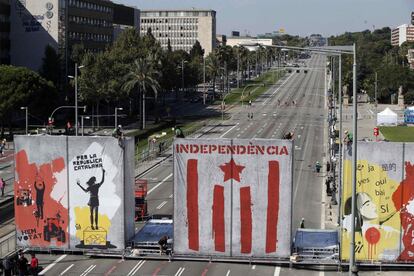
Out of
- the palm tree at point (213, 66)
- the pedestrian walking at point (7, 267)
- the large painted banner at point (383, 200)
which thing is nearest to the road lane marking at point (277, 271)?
the large painted banner at point (383, 200)

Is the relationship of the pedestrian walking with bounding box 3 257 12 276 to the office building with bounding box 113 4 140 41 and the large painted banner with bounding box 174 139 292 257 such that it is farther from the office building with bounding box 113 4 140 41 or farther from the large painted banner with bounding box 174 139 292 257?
the office building with bounding box 113 4 140 41

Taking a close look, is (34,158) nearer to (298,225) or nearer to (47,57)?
(298,225)

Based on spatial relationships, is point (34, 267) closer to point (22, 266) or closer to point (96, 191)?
point (22, 266)

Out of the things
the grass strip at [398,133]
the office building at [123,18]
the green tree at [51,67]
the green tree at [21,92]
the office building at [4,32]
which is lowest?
the grass strip at [398,133]

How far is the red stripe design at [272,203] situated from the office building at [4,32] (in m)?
101

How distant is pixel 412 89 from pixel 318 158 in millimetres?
109459

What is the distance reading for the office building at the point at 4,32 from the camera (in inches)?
4956

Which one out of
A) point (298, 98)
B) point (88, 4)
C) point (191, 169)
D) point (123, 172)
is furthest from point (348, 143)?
point (298, 98)

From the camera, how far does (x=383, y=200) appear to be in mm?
33656

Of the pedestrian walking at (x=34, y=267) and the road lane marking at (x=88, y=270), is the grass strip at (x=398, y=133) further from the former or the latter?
the pedestrian walking at (x=34, y=267)

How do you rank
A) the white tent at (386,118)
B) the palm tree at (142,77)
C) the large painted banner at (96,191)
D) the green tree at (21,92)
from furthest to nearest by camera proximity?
the white tent at (386,118) < the palm tree at (142,77) < the green tree at (21,92) < the large painted banner at (96,191)

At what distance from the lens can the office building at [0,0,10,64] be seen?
413 feet

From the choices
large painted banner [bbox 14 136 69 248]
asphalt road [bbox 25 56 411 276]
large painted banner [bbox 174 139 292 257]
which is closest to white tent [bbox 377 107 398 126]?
asphalt road [bbox 25 56 411 276]

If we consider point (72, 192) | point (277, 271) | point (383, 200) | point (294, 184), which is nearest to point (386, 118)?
point (294, 184)
